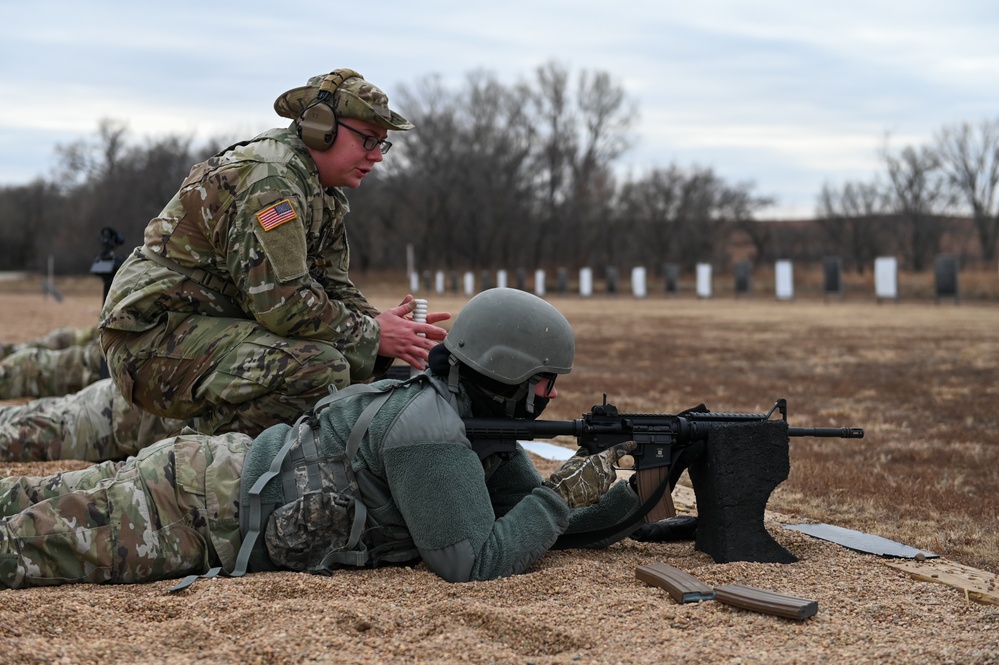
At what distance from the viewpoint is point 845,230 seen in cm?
6256

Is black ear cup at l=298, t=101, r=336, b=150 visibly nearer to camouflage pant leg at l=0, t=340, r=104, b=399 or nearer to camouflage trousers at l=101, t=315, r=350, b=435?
camouflage trousers at l=101, t=315, r=350, b=435

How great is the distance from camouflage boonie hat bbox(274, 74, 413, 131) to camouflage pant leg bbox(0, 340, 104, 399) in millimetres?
3270

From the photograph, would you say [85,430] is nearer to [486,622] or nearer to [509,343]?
[509,343]

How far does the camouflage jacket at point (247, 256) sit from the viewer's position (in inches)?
163

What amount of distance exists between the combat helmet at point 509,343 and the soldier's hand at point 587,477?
0.29 meters

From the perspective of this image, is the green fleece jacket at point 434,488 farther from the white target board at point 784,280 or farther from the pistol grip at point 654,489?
the white target board at point 784,280

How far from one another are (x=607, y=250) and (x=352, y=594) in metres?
58.9

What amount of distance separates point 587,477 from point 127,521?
1508 mm

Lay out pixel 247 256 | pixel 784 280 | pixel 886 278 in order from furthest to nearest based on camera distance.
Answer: pixel 784 280
pixel 886 278
pixel 247 256

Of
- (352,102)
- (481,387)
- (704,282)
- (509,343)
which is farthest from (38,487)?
(704,282)

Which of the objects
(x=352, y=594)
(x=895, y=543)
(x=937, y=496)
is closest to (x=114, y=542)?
(x=352, y=594)

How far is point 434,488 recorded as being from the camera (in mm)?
3236

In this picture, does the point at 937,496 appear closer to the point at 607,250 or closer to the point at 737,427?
the point at 737,427

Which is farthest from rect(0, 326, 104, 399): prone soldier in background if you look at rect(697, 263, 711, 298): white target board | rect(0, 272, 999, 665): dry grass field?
rect(697, 263, 711, 298): white target board
